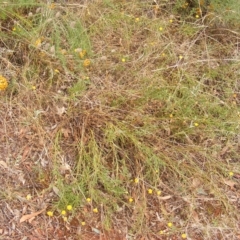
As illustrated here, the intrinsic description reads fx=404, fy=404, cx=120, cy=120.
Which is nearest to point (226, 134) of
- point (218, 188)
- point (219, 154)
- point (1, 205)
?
point (219, 154)

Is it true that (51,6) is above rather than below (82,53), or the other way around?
above

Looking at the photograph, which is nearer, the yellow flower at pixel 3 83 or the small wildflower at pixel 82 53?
the yellow flower at pixel 3 83

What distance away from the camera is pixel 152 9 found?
302 centimetres

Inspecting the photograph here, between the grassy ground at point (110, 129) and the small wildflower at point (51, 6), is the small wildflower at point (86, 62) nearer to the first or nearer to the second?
the grassy ground at point (110, 129)

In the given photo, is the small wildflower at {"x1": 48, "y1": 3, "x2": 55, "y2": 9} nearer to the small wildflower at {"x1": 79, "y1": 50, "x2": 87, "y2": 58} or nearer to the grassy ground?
the grassy ground

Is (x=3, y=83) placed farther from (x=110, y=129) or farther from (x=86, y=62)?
(x=110, y=129)

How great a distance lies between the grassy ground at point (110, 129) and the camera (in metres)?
2.21

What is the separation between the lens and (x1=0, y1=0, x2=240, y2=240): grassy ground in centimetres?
221

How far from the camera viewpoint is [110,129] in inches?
93.7

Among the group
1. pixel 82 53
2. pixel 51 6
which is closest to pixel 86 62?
pixel 82 53

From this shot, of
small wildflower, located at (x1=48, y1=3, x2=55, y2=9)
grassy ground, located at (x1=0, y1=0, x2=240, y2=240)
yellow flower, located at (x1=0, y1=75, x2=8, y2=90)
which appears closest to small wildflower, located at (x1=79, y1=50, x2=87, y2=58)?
grassy ground, located at (x1=0, y1=0, x2=240, y2=240)

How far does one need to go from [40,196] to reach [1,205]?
0.21 metres

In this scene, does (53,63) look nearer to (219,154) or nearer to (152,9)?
(152,9)

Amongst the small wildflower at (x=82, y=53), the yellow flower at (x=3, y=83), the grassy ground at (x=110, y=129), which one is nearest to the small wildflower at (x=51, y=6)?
the grassy ground at (x=110, y=129)
